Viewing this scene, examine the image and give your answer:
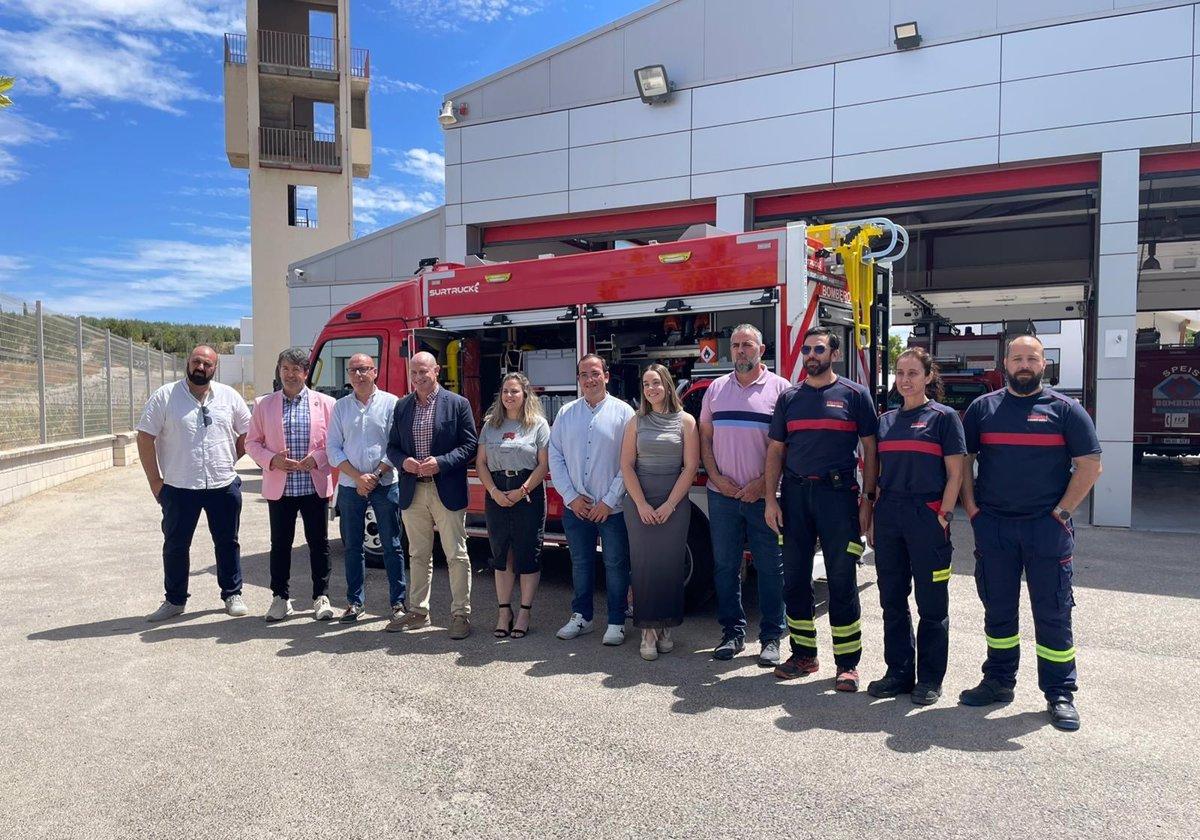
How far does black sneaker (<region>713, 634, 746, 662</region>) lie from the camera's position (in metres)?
4.89

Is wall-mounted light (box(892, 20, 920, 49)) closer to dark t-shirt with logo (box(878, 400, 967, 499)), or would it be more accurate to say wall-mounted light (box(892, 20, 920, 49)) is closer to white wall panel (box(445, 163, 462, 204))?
white wall panel (box(445, 163, 462, 204))

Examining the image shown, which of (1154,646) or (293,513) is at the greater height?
(293,513)

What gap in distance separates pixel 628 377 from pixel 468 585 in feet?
7.94

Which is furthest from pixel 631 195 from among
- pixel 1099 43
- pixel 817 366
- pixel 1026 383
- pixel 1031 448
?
pixel 1031 448

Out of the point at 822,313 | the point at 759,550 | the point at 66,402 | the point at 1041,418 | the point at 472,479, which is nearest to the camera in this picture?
the point at 1041,418

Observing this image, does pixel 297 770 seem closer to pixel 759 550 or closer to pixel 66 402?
pixel 759 550

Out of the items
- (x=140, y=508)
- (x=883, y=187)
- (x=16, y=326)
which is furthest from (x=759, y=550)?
(x=16, y=326)

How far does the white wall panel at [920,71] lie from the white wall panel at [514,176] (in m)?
4.24

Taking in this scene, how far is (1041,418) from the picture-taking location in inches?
156

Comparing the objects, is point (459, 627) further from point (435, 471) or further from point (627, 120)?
point (627, 120)

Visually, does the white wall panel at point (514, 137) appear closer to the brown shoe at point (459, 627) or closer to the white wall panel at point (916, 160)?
the white wall panel at point (916, 160)

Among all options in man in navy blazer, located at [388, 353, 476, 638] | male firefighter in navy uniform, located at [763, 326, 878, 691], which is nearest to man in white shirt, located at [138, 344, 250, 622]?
man in navy blazer, located at [388, 353, 476, 638]

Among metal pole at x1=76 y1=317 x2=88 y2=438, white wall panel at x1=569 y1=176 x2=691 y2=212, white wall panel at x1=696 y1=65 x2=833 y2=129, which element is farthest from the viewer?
metal pole at x1=76 y1=317 x2=88 y2=438

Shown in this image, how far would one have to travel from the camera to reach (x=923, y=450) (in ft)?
13.5
